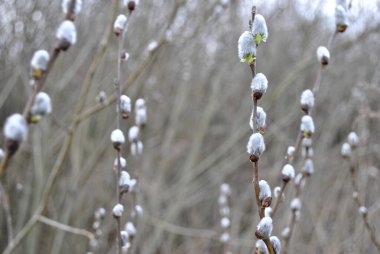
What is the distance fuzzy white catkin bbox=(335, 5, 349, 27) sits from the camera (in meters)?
1.08

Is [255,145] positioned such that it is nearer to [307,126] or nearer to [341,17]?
[307,126]

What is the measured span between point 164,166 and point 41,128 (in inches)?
47.1

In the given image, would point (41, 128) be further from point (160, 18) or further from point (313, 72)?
point (313, 72)

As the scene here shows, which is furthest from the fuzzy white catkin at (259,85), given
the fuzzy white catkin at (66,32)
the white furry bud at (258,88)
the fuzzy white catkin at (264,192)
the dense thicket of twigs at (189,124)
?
the dense thicket of twigs at (189,124)

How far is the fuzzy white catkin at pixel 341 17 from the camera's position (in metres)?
1.08

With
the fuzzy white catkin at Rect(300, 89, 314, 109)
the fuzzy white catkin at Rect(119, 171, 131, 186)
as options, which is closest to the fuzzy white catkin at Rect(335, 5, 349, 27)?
the fuzzy white catkin at Rect(300, 89, 314, 109)

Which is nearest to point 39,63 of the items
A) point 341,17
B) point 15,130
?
point 15,130

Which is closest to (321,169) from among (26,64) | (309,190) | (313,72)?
(309,190)

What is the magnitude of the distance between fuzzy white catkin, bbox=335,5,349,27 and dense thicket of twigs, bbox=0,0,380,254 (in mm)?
1811

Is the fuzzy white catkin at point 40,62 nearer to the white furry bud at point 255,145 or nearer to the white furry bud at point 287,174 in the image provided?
the white furry bud at point 255,145

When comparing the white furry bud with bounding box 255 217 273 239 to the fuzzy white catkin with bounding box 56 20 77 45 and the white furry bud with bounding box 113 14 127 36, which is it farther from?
the white furry bud with bounding box 113 14 127 36

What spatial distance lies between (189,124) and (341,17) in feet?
12.6

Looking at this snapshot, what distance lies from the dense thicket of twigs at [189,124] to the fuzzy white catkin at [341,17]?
1.81 meters

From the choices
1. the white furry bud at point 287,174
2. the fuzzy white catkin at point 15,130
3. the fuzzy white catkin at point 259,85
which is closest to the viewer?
the fuzzy white catkin at point 15,130
